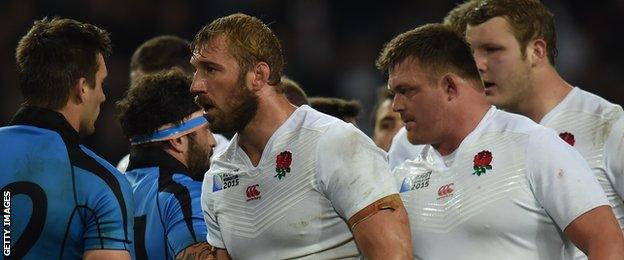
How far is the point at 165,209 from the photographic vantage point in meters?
4.71

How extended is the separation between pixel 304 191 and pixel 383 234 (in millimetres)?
380

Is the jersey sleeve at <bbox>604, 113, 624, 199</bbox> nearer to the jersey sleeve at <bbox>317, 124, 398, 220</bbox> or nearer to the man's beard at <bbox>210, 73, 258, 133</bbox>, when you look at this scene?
the jersey sleeve at <bbox>317, 124, 398, 220</bbox>

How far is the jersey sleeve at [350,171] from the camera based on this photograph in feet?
13.1

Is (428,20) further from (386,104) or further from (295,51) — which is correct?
(386,104)

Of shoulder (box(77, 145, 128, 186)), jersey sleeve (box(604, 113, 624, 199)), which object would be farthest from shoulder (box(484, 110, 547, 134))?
shoulder (box(77, 145, 128, 186))

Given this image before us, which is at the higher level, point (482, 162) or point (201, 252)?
point (482, 162)

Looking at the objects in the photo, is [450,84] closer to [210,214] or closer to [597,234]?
[597,234]

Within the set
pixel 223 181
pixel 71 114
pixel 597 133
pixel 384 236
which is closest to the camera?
pixel 384 236

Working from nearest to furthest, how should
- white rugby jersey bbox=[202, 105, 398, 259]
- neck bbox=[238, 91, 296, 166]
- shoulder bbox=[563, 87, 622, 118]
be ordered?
white rugby jersey bbox=[202, 105, 398, 259] → neck bbox=[238, 91, 296, 166] → shoulder bbox=[563, 87, 622, 118]

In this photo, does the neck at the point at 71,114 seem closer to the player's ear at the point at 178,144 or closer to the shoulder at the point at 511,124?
the player's ear at the point at 178,144

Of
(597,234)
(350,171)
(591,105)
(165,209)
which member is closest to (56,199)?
(165,209)

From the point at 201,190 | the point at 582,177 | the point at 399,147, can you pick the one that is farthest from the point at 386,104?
the point at 582,177

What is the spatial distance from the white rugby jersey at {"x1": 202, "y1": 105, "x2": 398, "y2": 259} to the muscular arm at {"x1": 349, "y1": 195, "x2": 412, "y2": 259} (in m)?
0.06

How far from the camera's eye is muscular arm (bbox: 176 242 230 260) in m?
Answer: 4.48
